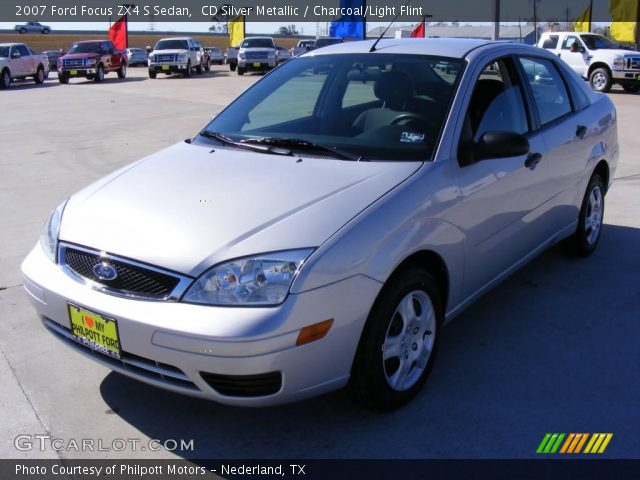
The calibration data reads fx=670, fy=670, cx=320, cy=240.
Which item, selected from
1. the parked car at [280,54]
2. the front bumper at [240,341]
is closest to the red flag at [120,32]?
the parked car at [280,54]

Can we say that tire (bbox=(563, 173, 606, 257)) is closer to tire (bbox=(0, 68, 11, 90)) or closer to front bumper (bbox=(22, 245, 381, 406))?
front bumper (bbox=(22, 245, 381, 406))

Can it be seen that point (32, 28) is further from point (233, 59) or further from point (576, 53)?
point (576, 53)

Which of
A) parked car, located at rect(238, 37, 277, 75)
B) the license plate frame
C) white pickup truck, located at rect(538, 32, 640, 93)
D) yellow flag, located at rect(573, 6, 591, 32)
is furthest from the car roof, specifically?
yellow flag, located at rect(573, 6, 591, 32)

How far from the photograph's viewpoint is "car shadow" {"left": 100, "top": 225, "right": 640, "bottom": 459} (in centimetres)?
291

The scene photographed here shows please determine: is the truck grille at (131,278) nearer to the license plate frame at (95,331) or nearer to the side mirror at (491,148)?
the license plate frame at (95,331)

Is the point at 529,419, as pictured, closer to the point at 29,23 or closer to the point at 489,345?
the point at 489,345

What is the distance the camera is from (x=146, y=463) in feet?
9.21

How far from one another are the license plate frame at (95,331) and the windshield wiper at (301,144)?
4.58 feet

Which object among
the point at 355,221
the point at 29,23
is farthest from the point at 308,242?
the point at 29,23

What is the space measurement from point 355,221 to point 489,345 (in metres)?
1.48

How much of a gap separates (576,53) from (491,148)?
19.3m

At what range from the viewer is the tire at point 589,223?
5066 mm

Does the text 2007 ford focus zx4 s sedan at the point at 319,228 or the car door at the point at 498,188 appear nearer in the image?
the text 2007 ford focus zx4 s sedan at the point at 319,228

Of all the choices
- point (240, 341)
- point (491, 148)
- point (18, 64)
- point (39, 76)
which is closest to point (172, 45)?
point (39, 76)
